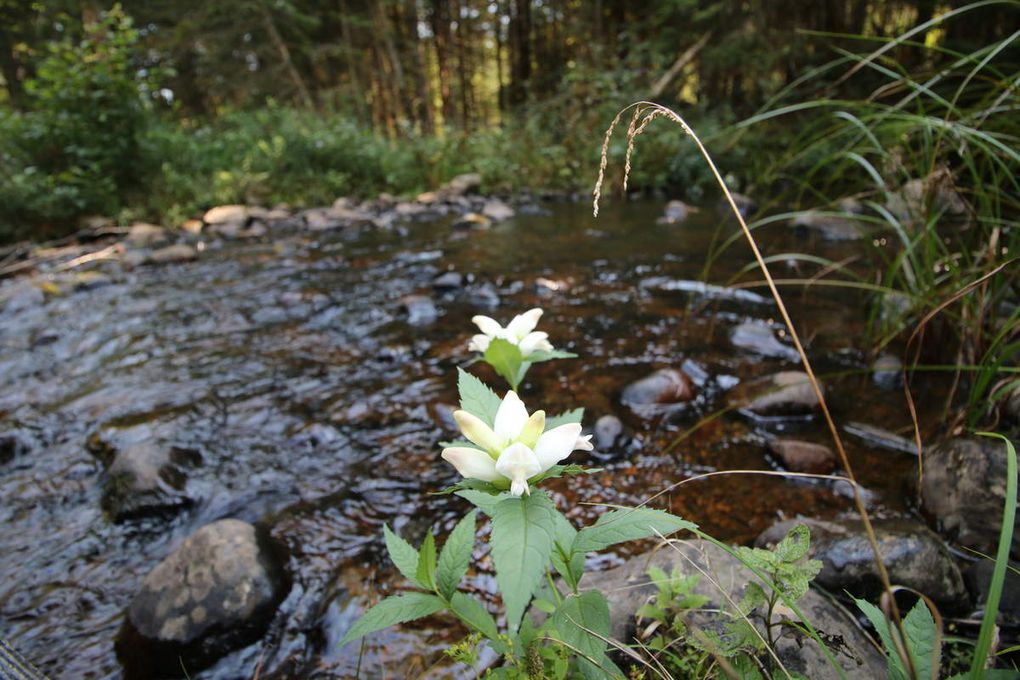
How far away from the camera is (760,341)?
10.3 ft

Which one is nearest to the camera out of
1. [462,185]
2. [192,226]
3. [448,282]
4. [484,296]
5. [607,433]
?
[607,433]

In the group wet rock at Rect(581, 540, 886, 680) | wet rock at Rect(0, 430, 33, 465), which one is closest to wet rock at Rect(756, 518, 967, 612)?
wet rock at Rect(581, 540, 886, 680)

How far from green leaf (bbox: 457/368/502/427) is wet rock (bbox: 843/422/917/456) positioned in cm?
198

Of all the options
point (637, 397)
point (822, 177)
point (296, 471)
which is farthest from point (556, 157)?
point (296, 471)

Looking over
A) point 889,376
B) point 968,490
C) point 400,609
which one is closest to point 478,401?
point 400,609

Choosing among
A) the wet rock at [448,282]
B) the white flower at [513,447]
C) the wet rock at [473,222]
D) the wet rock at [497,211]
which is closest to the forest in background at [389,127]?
the wet rock at [497,211]

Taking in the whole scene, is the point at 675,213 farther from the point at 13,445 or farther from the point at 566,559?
the point at 13,445

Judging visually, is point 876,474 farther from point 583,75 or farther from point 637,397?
point 583,75

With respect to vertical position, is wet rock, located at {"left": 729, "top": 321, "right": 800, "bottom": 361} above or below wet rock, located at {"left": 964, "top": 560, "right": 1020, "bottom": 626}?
below

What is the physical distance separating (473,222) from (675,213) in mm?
2934

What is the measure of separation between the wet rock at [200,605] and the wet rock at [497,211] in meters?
6.66

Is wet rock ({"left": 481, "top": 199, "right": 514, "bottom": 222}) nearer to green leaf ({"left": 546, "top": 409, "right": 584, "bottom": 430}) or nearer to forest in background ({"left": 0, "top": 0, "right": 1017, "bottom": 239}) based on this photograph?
forest in background ({"left": 0, "top": 0, "right": 1017, "bottom": 239})

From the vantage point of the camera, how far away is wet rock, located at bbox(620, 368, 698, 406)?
8.56ft

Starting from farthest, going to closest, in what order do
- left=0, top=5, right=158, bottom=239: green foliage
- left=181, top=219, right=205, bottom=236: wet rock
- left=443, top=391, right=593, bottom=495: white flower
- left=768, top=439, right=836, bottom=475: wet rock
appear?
left=181, top=219, right=205, bottom=236: wet rock
left=0, top=5, right=158, bottom=239: green foliage
left=768, top=439, right=836, bottom=475: wet rock
left=443, top=391, right=593, bottom=495: white flower
